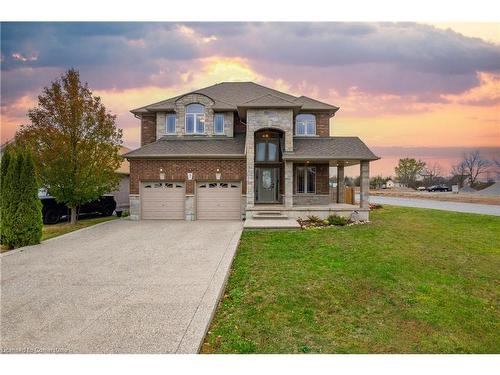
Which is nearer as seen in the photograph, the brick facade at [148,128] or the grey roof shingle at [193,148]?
the grey roof shingle at [193,148]

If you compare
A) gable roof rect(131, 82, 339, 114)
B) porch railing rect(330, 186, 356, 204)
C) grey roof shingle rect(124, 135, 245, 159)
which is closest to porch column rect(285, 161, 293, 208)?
grey roof shingle rect(124, 135, 245, 159)

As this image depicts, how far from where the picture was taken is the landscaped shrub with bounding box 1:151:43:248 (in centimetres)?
880

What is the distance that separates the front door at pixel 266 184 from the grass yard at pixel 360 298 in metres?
7.00

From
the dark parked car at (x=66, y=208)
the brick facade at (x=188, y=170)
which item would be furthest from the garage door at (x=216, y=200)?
the dark parked car at (x=66, y=208)

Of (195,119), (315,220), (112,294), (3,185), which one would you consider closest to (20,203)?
(3,185)

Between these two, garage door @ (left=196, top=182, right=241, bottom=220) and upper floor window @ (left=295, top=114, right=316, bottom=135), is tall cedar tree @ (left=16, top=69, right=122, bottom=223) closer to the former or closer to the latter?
garage door @ (left=196, top=182, right=241, bottom=220)

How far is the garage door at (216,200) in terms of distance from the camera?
14.8 m

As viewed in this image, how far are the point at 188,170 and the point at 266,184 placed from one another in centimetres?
458

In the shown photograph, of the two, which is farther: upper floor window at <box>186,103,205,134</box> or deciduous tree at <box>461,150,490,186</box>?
deciduous tree at <box>461,150,490,186</box>

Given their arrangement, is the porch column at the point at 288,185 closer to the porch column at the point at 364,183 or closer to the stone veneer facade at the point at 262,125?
the stone veneer facade at the point at 262,125

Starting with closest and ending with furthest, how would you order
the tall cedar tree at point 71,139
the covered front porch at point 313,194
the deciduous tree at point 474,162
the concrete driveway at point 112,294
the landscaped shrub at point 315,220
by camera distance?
1. the concrete driveway at point 112,294
2. the tall cedar tree at point 71,139
3. the landscaped shrub at point 315,220
4. the covered front porch at point 313,194
5. the deciduous tree at point 474,162

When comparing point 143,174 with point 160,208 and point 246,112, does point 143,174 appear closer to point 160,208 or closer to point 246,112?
point 160,208

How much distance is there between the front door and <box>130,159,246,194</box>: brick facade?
209 cm

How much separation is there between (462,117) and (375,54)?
4.56 m
